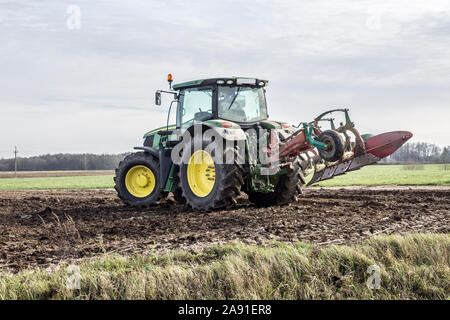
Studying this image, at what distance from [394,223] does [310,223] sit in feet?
4.67

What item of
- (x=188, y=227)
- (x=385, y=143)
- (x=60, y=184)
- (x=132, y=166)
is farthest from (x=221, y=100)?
(x=60, y=184)

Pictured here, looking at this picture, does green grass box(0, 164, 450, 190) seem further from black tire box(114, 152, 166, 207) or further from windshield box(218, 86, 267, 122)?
black tire box(114, 152, 166, 207)

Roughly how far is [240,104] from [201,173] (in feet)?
5.98

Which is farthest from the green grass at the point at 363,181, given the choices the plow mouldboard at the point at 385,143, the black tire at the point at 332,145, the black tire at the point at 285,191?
the black tire at the point at 332,145

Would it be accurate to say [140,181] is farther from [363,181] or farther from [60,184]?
[60,184]

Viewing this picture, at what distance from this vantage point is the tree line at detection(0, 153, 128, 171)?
316 ft

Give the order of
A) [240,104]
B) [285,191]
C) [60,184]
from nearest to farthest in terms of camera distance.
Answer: [240,104] → [285,191] → [60,184]

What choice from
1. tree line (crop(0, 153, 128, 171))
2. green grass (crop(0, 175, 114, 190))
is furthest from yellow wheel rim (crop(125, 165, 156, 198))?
tree line (crop(0, 153, 128, 171))

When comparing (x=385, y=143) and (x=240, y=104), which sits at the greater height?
(x=240, y=104)

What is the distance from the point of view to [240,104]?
35.7ft

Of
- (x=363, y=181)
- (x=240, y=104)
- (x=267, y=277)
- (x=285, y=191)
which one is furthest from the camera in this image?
(x=363, y=181)

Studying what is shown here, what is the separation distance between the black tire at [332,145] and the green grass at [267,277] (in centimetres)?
362

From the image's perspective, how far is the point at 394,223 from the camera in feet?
26.9
